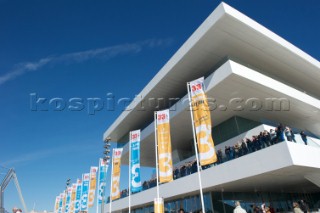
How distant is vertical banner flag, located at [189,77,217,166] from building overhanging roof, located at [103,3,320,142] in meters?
5.87

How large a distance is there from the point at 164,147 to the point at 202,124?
4226 mm

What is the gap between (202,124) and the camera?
14695 mm

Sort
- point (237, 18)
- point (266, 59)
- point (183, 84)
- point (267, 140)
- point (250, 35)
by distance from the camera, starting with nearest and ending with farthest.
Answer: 1. point (267, 140)
2. point (237, 18)
3. point (250, 35)
4. point (266, 59)
5. point (183, 84)

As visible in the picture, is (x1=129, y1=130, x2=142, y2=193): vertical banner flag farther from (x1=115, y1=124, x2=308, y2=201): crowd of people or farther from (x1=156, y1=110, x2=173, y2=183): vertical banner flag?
(x1=115, y1=124, x2=308, y2=201): crowd of people

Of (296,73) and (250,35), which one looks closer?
(250,35)

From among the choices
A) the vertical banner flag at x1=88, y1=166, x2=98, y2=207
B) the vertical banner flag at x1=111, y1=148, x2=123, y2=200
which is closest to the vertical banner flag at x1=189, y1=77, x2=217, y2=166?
the vertical banner flag at x1=111, y1=148, x2=123, y2=200

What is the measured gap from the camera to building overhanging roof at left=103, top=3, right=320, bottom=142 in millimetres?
19188

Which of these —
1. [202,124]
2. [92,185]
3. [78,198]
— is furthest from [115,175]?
[202,124]

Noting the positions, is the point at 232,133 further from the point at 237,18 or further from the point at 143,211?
the point at 143,211

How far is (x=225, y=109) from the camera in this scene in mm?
23500

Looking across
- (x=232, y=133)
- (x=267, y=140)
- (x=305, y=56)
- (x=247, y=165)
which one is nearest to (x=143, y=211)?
(x=232, y=133)

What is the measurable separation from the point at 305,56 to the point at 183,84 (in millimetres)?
11250

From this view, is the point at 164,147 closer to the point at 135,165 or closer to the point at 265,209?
the point at 135,165

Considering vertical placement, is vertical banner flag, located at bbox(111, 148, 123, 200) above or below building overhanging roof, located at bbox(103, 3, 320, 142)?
below
